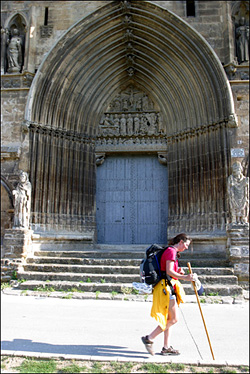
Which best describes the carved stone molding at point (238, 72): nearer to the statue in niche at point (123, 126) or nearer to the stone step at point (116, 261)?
the statue in niche at point (123, 126)

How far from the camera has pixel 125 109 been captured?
438 inches

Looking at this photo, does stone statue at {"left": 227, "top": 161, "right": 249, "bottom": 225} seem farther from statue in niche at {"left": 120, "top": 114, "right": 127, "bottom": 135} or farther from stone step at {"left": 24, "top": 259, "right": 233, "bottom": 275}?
statue in niche at {"left": 120, "top": 114, "right": 127, "bottom": 135}

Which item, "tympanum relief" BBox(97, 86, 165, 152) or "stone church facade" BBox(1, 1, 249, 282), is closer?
"stone church facade" BBox(1, 1, 249, 282)

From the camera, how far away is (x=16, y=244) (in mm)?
8148

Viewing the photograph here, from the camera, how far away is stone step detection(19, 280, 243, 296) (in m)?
6.50

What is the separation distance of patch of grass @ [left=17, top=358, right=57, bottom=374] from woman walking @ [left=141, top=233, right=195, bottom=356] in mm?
893

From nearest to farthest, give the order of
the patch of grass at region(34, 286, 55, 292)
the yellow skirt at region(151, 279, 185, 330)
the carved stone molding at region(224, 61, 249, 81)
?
the yellow skirt at region(151, 279, 185, 330) < the patch of grass at region(34, 286, 55, 292) < the carved stone molding at region(224, 61, 249, 81)

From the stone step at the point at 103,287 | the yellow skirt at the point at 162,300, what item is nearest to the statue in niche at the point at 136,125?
the stone step at the point at 103,287

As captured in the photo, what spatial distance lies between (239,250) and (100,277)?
3.10 meters

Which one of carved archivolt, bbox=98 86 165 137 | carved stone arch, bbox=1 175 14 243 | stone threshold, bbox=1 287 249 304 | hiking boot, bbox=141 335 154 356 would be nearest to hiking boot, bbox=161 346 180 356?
hiking boot, bbox=141 335 154 356

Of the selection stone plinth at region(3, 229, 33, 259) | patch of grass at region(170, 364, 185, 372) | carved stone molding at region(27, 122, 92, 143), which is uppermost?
carved stone molding at region(27, 122, 92, 143)

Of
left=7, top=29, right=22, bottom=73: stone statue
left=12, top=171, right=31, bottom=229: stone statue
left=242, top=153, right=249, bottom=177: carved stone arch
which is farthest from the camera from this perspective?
left=7, top=29, right=22, bottom=73: stone statue

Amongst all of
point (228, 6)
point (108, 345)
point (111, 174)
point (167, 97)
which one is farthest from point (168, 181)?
point (108, 345)

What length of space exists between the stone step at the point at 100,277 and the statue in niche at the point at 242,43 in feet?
20.4
